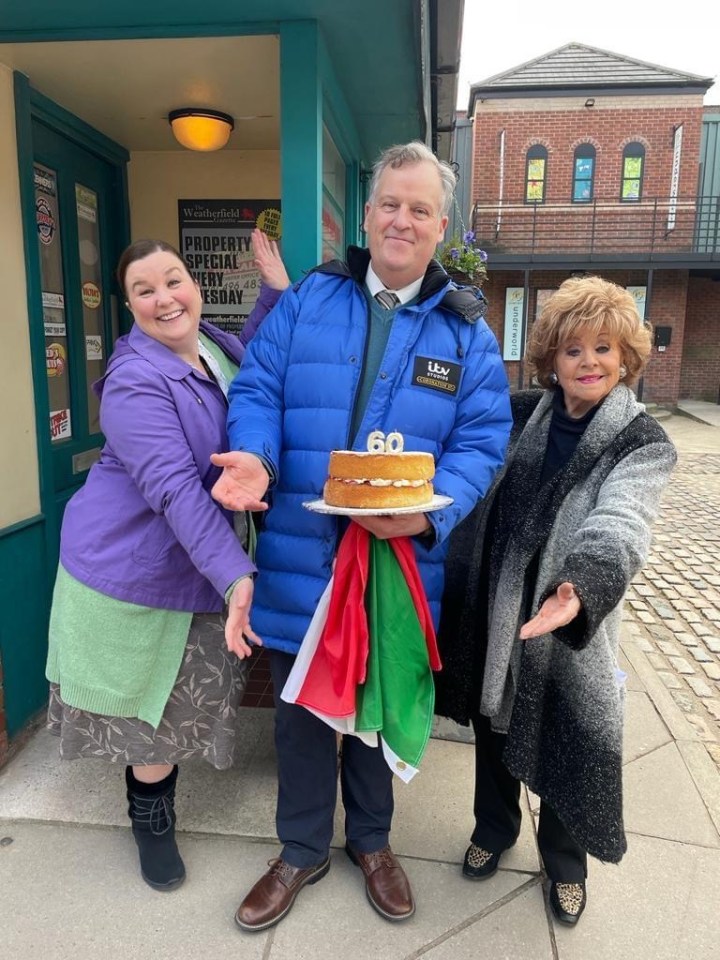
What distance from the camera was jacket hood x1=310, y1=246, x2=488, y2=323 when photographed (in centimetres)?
216

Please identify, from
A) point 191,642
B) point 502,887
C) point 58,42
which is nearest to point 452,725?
point 502,887

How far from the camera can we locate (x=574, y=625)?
5.78 ft

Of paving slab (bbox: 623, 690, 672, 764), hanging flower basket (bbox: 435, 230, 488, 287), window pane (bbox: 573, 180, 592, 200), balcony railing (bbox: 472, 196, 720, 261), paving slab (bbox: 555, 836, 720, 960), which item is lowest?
paving slab (bbox: 623, 690, 672, 764)

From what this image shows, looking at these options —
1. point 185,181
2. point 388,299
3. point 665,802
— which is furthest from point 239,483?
point 185,181

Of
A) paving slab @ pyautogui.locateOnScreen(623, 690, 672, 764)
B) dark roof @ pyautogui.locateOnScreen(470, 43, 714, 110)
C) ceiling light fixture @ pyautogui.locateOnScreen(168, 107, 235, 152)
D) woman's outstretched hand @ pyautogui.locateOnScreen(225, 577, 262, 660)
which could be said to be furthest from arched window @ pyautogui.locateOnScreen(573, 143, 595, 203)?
woman's outstretched hand @ pyautogui.locateOnScreen(225, 577, 262, 660)

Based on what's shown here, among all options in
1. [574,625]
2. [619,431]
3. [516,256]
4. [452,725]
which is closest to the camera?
[574,625]

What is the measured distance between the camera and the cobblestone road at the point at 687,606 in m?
4.15

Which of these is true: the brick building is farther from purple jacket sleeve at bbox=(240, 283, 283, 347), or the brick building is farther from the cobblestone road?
purple jacket sleeve at bbox=(240, 283, 283, 347)

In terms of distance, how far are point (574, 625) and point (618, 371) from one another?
79 centimetres

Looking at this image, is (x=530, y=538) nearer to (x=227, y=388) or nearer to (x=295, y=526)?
(x=295, y=526)

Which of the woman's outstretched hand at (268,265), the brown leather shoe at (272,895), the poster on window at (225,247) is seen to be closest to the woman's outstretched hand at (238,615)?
the brown leather shoe at (272,895)

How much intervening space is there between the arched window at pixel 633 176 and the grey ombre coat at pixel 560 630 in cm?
2055

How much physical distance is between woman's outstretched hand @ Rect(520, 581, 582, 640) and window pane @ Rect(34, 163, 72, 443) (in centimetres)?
250

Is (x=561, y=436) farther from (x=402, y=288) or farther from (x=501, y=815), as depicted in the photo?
(x=501, y=815)
